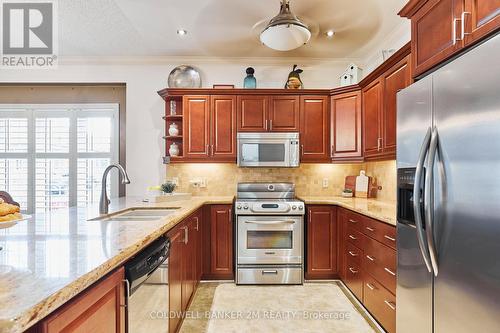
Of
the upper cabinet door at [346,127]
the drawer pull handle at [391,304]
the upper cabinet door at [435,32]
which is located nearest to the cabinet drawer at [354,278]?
the drawer pull handle at [391,304]

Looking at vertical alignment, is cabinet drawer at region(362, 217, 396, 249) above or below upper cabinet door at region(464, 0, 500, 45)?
below

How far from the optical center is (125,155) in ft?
12.5

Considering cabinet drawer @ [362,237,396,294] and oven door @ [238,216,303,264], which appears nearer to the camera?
cabinet drawer @ [362,237,396,294]

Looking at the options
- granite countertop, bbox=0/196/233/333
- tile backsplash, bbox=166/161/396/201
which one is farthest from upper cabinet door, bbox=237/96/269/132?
granite countertop, bbox=0/196/233/333

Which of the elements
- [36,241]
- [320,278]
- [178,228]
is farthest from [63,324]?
[320,278]

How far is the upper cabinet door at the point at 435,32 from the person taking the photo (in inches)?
54.0

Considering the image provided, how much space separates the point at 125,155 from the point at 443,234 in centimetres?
367

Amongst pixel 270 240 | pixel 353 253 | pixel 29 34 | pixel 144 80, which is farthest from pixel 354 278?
pixel 29 34

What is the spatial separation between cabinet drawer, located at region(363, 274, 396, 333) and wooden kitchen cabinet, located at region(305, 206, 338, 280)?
688mm

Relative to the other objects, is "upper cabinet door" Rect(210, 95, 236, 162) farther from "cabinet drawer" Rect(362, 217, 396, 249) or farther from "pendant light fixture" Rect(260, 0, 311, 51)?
"cabinet drawer" Rect(362, 217, 396, 249)

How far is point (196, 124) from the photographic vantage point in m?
3.42

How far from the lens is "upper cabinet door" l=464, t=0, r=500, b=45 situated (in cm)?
115

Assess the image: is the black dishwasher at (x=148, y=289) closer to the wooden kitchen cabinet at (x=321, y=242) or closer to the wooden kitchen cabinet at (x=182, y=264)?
the wooden kitchen cabinet at (x=182, y=264)

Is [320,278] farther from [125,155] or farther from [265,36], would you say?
[125,155]
